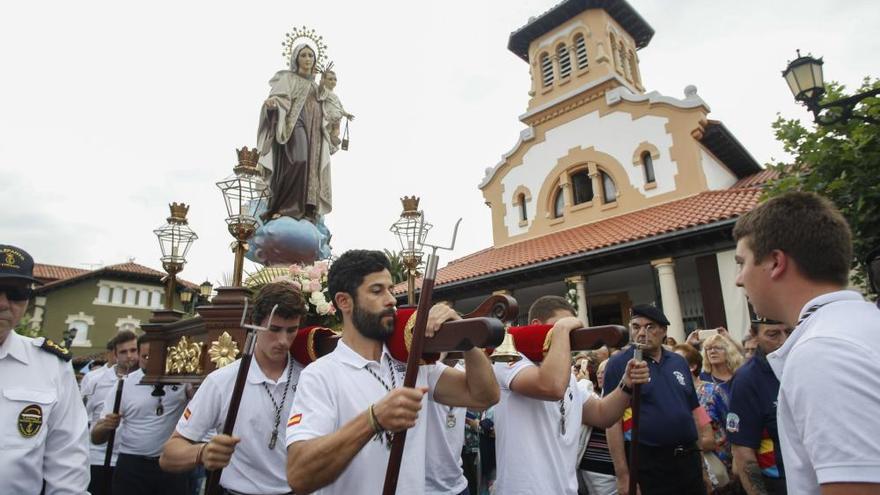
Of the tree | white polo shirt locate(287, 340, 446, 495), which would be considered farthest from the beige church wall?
white polo shirt locate(287, 340, 446, 495)

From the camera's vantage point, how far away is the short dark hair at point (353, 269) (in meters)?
2.34

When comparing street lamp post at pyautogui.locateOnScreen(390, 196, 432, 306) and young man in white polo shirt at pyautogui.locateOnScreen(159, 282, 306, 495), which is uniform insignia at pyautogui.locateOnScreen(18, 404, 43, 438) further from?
street lamp post at pyautogui.locateOnScreen(390, 196, 432, 306)

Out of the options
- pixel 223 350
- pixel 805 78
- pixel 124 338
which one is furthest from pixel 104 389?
pixel 805 78

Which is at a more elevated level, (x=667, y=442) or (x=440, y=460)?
(x=440, y=460)

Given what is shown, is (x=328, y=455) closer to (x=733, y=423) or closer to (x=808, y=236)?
(x=808, y=236)

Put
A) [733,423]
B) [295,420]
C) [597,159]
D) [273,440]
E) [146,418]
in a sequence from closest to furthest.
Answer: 1. [295,420]
2. [273,440]
3. [733,423]
4. [146,418]
5. [597,159]

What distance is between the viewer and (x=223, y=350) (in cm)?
345

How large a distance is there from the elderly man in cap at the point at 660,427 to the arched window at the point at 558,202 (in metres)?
14.0

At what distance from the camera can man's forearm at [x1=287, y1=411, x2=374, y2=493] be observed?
1735 millimetres

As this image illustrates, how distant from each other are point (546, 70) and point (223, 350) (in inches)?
769

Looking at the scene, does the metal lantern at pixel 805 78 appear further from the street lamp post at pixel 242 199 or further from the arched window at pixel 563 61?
the arched window at pixel 563 61

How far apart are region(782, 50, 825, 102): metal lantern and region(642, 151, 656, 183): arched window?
9.75 meters

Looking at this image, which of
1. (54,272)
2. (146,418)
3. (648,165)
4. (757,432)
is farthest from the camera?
(54,272)

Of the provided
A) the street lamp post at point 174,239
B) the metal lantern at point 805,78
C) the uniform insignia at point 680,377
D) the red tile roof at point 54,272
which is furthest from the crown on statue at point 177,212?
the red tile roof at point 54,272
